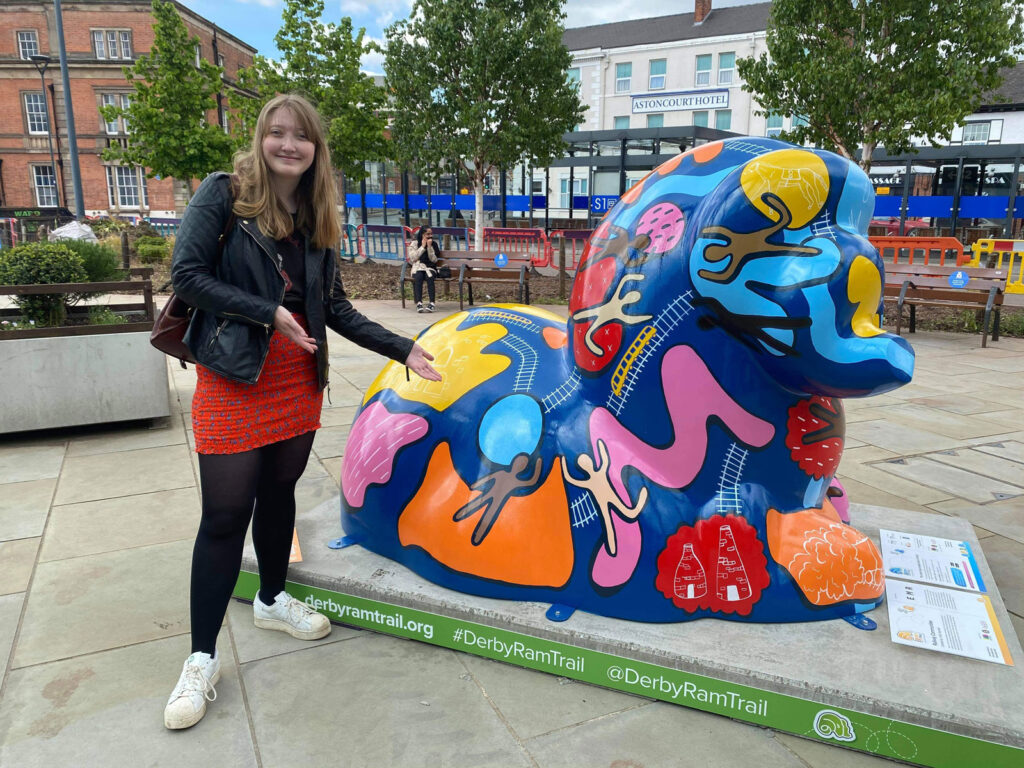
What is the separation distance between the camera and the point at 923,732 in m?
2.35

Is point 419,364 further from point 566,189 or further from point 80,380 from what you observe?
point 566,189

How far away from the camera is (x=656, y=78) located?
43.7 m

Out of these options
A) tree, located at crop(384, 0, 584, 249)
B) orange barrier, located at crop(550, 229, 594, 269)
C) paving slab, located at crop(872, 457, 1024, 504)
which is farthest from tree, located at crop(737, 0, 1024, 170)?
paving slab, located at crop(872, 457, 1024, 504)

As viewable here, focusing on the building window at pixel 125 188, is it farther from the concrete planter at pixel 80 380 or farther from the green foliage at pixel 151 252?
the concrete planter at pixel 80 380

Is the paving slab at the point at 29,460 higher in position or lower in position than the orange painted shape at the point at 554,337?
lower

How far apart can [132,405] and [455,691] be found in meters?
4.45

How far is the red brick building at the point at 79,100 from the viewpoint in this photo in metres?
42.8

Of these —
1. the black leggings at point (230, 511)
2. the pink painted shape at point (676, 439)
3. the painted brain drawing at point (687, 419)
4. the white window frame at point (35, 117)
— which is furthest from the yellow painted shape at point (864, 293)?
the white window frame at point (35, 117)

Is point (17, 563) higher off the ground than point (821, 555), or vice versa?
point (821, 555)

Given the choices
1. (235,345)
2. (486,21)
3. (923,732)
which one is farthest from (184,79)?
(923,732)

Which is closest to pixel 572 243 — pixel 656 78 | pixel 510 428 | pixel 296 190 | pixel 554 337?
pixel 554 337

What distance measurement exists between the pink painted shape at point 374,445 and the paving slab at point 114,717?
0.83m

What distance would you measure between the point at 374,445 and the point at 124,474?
2.78 m

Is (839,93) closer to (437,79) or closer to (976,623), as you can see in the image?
(437,79)
